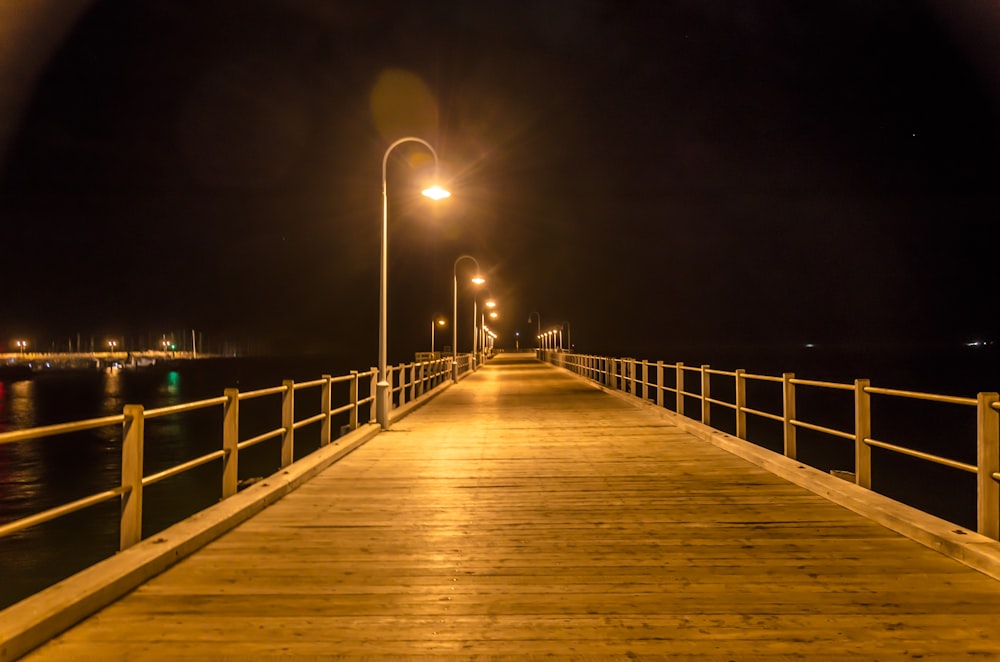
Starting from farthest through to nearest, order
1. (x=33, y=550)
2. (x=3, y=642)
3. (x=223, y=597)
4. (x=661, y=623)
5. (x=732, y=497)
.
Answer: (x=33, y=550) < (x=732, y=497) < (x=223, y=597) < (x=661, y=623) < (x=3, y=642)

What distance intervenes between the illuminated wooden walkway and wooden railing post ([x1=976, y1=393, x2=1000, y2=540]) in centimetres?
51

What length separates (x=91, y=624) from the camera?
172 inches

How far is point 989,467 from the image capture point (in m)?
5.71

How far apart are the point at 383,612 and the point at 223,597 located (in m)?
1.15

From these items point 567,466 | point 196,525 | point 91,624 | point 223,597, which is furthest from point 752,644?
point 567,466

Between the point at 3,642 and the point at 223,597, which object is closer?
the point at 3,642

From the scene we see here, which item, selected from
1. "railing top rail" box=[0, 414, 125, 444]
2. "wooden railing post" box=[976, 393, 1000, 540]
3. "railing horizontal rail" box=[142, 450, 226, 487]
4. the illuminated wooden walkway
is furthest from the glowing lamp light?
"wooden railing post" box=[976, 393, 1000, 540]

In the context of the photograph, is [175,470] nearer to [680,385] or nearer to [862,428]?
[862,428]

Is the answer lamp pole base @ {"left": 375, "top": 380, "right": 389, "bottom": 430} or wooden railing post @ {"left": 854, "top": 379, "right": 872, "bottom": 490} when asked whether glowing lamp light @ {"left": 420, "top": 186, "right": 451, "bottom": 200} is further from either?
wooden railing post @ {"left": 854, "top": 379, "right": 872, "bottom": 490}

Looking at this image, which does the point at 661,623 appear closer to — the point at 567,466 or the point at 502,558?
the point at 502,558

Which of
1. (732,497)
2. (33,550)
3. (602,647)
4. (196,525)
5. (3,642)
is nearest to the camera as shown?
(3,642)

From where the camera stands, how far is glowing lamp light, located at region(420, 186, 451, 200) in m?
17.5

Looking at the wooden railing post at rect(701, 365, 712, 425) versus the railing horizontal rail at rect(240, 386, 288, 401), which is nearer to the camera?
the railing horizontal rail at rect(240, 386, 288, 401)

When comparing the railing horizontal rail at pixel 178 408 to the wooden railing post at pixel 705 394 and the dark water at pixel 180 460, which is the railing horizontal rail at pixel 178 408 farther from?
the dark water at pixel 180 460
